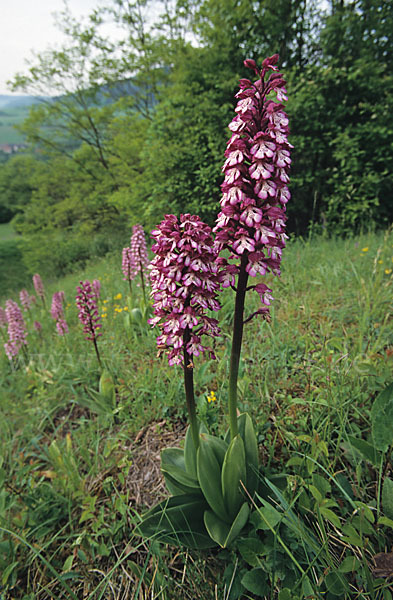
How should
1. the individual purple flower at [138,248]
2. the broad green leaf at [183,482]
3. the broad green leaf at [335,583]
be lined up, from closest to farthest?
1. the broad green leaf at [335,583]
2. the broad green leaf at [183,482]
3. the individual purple flower at [138,248]

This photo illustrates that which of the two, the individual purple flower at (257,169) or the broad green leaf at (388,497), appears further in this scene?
the broad green leaf at (388,497)

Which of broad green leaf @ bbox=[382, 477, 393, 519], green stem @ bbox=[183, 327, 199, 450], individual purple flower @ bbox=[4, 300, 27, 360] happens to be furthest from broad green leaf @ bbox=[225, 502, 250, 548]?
individual purple flower @ bbox=[4, 300, 27, 360]

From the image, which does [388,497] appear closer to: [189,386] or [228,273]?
[189,386]

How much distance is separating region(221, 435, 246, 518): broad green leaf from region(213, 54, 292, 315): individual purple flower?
0.81 m

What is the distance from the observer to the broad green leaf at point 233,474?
52.0 inches

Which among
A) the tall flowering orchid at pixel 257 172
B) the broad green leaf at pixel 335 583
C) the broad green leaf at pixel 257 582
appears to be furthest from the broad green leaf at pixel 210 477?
the tall flowering orchid at pixel 257 172

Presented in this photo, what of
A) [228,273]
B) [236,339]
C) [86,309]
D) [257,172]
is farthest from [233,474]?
[86,309]

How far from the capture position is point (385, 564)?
1.04m

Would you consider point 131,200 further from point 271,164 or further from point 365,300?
point 271,164

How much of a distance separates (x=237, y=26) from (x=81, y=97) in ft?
35.0

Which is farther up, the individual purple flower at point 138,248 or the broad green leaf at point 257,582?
the individual purple flower at point 138,248

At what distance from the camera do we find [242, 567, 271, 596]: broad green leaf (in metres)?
1.21

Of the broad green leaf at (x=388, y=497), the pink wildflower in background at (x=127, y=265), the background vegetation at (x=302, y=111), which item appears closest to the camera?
the broad green leaf at (x=388, y=497)

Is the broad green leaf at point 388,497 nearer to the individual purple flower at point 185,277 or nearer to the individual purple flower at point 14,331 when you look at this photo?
the individual purple flower at point 185,277
